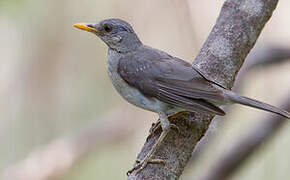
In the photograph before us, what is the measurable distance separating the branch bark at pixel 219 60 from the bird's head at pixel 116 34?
552 millimetres

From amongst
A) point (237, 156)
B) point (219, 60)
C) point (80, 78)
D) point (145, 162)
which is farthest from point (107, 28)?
point (80, 78)

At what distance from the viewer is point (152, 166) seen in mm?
3613

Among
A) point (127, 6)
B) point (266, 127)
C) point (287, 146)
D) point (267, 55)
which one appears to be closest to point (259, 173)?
point (287, 146)

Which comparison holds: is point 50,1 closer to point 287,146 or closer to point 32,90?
point 32,90

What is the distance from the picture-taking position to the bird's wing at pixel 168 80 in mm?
3893

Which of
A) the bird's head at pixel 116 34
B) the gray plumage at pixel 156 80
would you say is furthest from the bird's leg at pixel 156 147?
the bird's head at pixel 116 34

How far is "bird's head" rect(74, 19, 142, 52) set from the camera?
4.54 m

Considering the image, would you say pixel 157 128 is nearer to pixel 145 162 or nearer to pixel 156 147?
pixel 156 147

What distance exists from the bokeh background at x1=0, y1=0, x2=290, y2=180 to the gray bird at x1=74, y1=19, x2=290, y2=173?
3.50 feet

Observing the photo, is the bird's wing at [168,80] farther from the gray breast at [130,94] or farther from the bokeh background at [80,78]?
the bokeh background at [80,78]

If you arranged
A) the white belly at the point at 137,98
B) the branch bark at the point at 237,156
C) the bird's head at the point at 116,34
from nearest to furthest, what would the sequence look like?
the white belly at the point at 137,98, the bird's head at the point at 116,34, the branch bark at the point at 237,156

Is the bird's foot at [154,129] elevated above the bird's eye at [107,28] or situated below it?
below

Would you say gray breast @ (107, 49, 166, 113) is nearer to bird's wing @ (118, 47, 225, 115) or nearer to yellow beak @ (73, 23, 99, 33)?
bird's wing @ (118, 47, 225, 115)

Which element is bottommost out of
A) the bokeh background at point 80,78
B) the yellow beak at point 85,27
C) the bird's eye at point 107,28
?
→ the bokeh background at point 80,78
